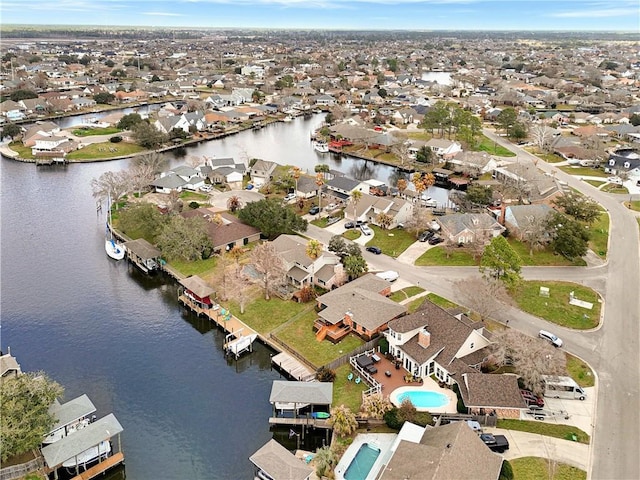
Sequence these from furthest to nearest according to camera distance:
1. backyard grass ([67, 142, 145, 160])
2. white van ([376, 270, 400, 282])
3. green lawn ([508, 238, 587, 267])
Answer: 1. backyard grass ([67, 142, 145, 160])
2. green lawn ([508, 238, 587, 267])
3. white van ([376, 270, 400, 282])

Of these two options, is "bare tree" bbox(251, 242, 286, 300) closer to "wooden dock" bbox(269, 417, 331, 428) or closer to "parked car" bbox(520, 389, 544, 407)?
"wooden dock" bbox(269, 417, 331, 428)

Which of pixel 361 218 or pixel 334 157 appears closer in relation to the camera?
pixel 361 218

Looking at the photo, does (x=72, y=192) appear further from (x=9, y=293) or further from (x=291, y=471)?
(x=291, y=471)

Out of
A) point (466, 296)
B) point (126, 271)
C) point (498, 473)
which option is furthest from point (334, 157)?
point (498, 473)

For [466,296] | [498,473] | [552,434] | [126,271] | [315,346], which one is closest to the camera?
[498,473]

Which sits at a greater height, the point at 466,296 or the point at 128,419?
the point at 466,296

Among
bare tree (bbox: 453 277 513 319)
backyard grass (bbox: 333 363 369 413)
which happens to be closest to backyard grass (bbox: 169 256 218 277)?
backyard grass (bbox: 333 363 369 413)

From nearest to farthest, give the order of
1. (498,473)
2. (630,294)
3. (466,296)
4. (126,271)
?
(498,473)
(466,296)
(630,294)
(126,271)
